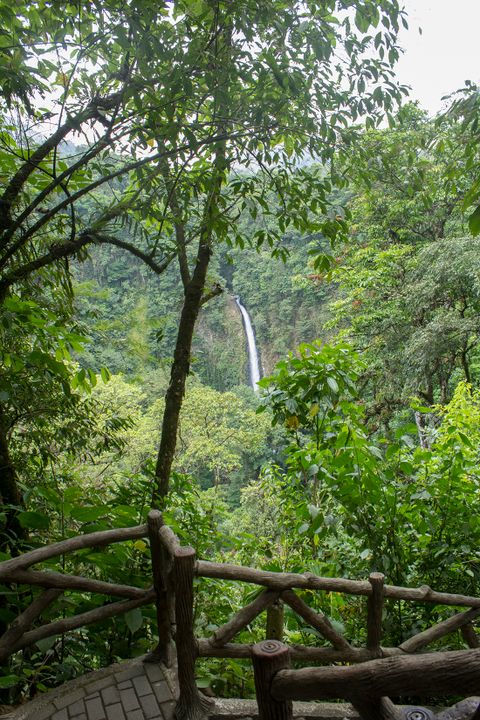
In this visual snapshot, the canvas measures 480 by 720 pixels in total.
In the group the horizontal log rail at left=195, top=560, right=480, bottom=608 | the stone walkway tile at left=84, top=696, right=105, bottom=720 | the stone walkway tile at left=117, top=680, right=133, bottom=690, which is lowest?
the stone walkway tile at left=84, top=696, right=105, bottom=720

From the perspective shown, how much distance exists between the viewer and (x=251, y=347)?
86.7ft

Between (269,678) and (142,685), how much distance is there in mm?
916

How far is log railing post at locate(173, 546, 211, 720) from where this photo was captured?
1.46 m

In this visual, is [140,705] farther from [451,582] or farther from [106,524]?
[451,582]

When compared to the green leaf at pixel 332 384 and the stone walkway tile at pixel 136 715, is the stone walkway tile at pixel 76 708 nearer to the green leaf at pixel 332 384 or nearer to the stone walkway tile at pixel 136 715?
the stone walkway tile at pixel 136 715

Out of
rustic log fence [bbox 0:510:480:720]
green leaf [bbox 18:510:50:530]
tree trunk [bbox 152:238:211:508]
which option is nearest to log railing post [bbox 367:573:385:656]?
rustic log fence [bbox 0:510:480:720]

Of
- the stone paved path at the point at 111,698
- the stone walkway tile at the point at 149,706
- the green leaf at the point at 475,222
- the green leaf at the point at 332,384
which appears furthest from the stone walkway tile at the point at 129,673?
the green leaf at the point at 475,222

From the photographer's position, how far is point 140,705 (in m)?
1.56

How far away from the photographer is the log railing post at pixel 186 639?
146 cm

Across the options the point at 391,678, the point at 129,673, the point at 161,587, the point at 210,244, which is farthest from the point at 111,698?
the point at 210,244

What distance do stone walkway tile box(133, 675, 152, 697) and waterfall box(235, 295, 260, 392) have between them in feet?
75.0

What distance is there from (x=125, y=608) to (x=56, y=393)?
1412 millimetres

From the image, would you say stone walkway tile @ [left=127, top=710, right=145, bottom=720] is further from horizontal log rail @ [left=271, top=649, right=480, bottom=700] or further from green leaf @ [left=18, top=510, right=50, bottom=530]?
horizontal log rail @ [left=271, top=649, right=480, bottom=700]

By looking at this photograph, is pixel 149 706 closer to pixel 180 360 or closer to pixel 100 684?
pixel 100 684
